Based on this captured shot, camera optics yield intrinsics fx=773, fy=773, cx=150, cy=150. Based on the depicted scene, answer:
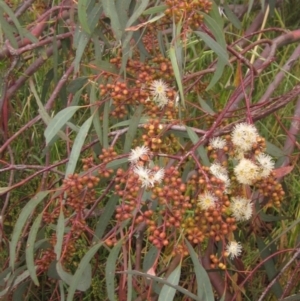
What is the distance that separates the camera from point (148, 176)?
1088 millimetres

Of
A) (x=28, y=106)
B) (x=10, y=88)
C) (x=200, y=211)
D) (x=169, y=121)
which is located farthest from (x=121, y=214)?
(x=28, y=106)

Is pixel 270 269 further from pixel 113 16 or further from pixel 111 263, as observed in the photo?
pixel 113 16

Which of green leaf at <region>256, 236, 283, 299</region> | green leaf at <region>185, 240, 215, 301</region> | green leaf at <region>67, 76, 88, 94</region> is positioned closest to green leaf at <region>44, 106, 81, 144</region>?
green leaf at <region>67, 76, 88, 94</region>

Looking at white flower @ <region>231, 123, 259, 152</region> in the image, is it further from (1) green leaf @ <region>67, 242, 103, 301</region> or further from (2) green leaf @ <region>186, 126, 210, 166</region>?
(1) green leaf @ <region>67, 242, 103, 301</region>

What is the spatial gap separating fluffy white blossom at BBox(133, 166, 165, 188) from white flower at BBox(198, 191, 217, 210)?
2.7 inches

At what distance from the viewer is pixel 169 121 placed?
4.20 ft

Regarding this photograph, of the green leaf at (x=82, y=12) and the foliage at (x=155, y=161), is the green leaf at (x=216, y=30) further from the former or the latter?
the green leaf at (x=82, y=12)

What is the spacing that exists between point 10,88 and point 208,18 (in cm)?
83

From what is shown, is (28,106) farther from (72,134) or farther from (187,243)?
(187,243)

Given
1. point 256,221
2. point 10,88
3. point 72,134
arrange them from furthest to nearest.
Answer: point 72,134, point 10,88, point 256,221

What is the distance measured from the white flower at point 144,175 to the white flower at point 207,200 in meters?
0.09

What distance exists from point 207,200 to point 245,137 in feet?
0.41

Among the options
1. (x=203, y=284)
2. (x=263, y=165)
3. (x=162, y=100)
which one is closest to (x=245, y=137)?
(x=263, y=165)

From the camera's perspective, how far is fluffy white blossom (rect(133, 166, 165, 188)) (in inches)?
42.6
